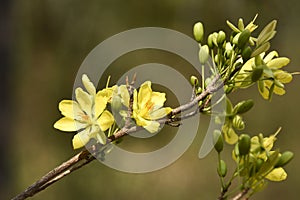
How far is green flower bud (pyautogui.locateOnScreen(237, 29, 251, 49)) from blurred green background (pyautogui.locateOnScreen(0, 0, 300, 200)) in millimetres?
2122

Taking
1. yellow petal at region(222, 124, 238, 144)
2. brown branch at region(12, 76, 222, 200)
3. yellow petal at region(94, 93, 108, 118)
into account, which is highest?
yellow petal at region(94, 93, 108, 118)

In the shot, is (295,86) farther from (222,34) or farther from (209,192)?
(222,34)

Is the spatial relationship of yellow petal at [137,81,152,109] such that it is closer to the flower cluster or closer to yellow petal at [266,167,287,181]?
the flower cluster

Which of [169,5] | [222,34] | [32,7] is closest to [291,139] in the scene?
[169,5]

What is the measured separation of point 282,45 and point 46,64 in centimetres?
152

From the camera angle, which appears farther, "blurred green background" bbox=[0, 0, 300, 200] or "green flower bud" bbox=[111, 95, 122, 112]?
"blurred green background" bbox=[0, 0, 300, 200]

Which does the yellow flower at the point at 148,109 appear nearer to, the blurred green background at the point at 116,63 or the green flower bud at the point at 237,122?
the green flower bud at the point at 237,122

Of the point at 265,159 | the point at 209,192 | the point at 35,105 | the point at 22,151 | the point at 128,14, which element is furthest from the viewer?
the point at 128,14

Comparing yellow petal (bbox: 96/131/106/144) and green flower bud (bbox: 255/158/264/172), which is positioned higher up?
yellow petal (bbox: 96/131/106/144)

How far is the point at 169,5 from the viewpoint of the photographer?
382cm

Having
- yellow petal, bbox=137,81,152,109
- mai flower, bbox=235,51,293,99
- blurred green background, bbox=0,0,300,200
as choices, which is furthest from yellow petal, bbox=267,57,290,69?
blurred green background, bbox=0,0,300,200

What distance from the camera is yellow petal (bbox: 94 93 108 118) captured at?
0.44m

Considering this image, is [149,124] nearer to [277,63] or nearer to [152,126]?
[152,126]

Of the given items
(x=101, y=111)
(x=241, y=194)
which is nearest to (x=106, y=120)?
(x=101, y=111)
